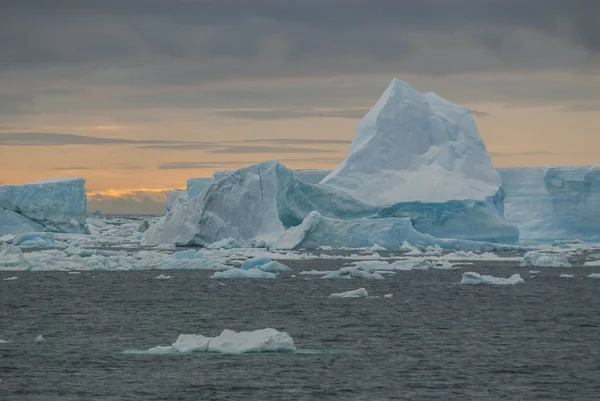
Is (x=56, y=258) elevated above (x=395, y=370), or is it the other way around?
(x=395, y=370)

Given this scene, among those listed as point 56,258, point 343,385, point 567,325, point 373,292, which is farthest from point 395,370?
point 56,258

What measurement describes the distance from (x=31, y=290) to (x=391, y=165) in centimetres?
2454

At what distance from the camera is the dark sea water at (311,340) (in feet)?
46.2

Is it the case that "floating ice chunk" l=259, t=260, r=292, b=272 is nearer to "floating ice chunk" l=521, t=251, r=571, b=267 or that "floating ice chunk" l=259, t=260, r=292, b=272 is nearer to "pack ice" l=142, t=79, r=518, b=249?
"pack ice" l=142, t=79, r=518, b=249

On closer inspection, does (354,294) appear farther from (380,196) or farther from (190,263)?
(380,196)

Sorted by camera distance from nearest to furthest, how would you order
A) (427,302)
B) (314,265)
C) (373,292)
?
1. (427,302)
2. (373,292)
3. (314,265)

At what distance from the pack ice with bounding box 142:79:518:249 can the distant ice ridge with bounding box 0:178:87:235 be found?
917 cm

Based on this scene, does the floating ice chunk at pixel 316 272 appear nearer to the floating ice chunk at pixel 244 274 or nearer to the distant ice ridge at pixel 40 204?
the floating ice chunk at pixel 244 274

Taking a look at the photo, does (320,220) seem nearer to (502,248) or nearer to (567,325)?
(502,248)

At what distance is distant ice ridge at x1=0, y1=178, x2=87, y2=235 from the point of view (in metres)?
57.3

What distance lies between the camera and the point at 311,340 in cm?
1919

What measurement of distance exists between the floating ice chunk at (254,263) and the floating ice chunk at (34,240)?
62.2ft

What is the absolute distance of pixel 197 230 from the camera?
149 feet

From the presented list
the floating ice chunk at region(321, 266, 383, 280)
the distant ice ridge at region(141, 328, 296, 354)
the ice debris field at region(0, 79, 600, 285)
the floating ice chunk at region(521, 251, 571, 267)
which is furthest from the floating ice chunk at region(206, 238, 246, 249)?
the distant ice ridge at region(141, 328, 296, 354)
